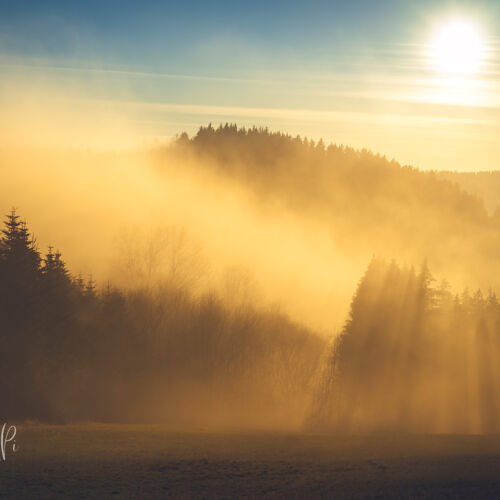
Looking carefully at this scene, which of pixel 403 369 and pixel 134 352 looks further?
pixel 134 352

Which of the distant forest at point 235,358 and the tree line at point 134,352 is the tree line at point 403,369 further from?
the tree line at point 134,352

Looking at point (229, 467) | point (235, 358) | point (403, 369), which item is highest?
point (235, 358)

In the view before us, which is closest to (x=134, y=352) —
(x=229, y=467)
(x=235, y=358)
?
(x=235, y=358)

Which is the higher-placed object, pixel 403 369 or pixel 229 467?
pixel 403 369

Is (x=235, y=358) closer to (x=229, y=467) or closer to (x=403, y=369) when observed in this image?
(x=403, y=369)

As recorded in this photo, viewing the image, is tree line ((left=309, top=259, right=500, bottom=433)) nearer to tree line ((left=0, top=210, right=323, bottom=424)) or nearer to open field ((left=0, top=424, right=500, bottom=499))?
tree line ((left=0, top=210, right=323, bottom=424))

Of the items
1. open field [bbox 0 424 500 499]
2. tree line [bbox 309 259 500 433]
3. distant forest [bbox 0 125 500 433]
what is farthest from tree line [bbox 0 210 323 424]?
tree line [bbox 309 259 500 433]

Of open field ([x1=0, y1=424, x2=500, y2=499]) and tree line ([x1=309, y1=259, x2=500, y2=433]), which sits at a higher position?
tree line ([x1=309, y1=259, x2=500, y2=433])

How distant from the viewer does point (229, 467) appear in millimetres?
32656

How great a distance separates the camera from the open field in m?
28.0

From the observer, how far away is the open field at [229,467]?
1101 inches

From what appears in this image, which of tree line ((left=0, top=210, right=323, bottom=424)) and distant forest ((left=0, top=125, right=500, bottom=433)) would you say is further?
distant forest ((left=0, top=125, right=500, bottom=433))

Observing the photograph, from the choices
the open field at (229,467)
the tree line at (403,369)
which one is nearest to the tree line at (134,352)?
the open field at (229,467)

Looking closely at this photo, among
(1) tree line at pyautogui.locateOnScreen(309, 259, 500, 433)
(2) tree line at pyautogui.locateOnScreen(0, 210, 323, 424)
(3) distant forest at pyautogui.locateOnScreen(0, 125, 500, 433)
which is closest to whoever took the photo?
(2) tree line at pyautogui.locateOnScreen(0, 210, 323, 424)
